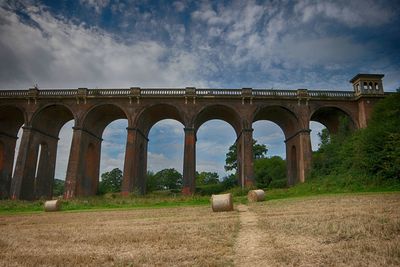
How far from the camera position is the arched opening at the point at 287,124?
3243 cm

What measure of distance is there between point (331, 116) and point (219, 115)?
1449 cm

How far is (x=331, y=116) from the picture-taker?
115 ft

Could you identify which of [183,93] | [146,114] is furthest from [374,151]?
[146,114]

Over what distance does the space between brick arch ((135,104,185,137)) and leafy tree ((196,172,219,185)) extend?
2447 inches

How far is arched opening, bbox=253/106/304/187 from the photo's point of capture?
32431 millimetres

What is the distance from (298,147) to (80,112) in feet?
86.1

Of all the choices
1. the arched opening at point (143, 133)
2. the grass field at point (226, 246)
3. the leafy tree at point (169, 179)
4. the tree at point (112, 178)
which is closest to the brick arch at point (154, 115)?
the arched opening at point (143, 133)

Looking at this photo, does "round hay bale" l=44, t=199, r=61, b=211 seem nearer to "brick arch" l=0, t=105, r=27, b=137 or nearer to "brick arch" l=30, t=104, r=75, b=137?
"brick arch" l=30, t=104, r=75, b=137

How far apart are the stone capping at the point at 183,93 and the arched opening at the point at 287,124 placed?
6.62 ft

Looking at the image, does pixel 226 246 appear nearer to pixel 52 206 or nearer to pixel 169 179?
pixel 52 206

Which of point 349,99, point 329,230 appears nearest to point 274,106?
point 349,99

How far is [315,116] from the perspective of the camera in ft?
117

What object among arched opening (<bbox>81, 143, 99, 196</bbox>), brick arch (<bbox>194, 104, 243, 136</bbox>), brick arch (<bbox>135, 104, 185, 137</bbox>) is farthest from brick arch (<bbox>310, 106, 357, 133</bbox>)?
arched opening (<bbox>81, 143, 99, 196</bbox>)

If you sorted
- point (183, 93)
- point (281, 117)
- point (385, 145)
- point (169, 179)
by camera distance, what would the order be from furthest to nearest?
point (169, 179), point (281, 117), point (183, 93), point (385, 145)
